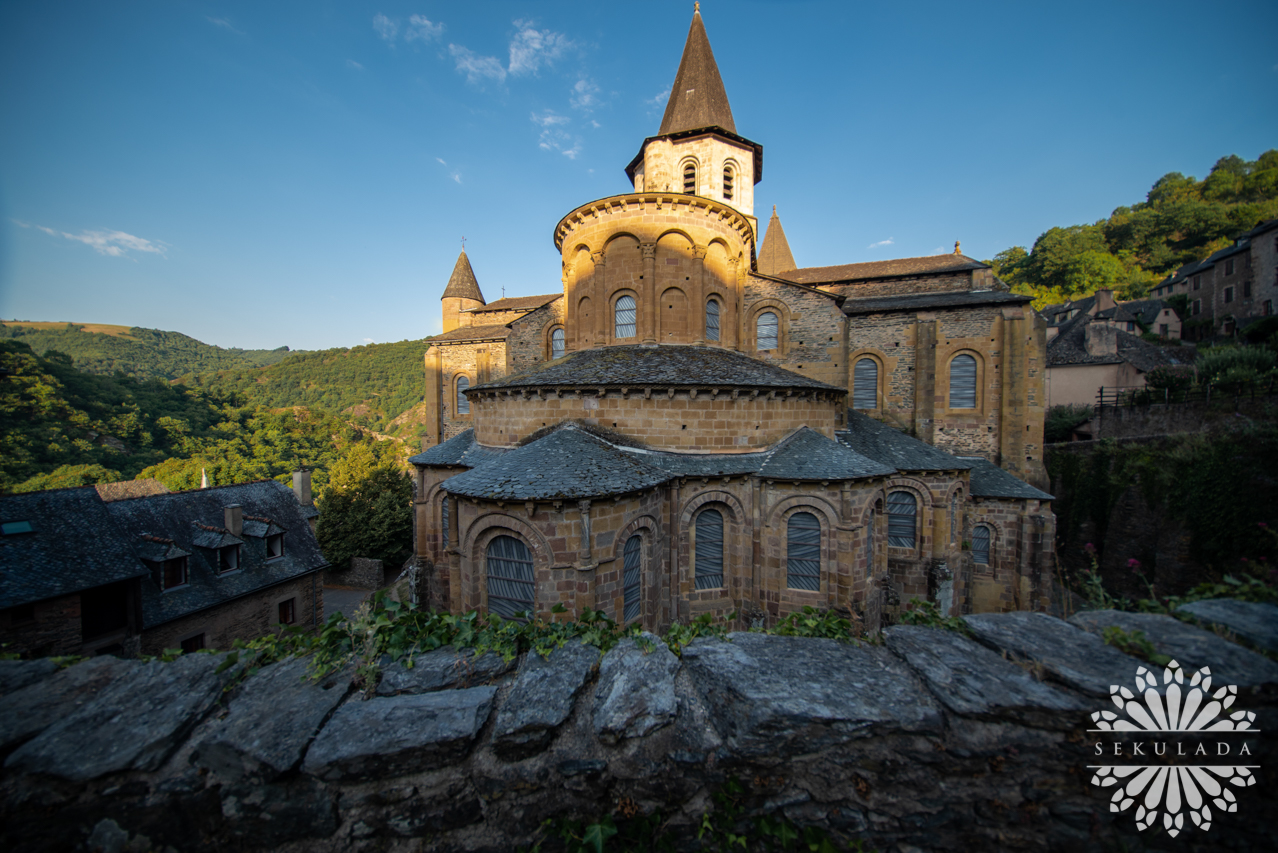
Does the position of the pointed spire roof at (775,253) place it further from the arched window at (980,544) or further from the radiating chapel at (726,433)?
the arched window at (980,544)

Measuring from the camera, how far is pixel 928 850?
8.16ft

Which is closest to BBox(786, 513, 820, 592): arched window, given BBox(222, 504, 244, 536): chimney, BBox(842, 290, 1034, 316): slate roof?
BBox(842, 290, 1034, 316): slate roof

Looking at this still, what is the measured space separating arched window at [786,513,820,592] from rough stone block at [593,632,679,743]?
25.4 feet

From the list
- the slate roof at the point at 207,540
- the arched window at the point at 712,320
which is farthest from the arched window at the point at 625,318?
the slate roof at the point at 207,540

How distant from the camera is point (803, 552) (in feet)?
32.7

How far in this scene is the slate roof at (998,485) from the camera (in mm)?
13773

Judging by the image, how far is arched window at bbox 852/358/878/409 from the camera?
1762cm

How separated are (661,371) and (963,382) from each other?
43.5ft

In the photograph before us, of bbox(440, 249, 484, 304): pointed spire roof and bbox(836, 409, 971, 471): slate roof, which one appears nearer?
bbox(836, 409, 971, 471): slate roof

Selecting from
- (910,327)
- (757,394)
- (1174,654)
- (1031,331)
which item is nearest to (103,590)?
(757,394)

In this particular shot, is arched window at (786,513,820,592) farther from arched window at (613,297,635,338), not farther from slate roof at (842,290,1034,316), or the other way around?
slate roof at (842,290,1034,316)

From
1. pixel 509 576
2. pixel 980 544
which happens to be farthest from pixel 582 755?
pixel 980 544

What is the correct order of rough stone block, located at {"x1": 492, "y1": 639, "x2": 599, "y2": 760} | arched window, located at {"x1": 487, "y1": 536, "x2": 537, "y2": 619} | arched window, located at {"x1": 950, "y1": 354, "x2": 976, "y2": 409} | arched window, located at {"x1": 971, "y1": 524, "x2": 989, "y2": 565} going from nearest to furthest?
rough stone block, located at {"x1": 492, "y1": 639, "x2": 599, "y2": 760} → arched window, located at {"x1": 487, "y1": 536, "x2": 537, "y2": 619} → arched window, located at {"x1": 971, "y1": 524, "x2": 989, "y2": 565} → arched window, located at {"x1": 950, "y1": 354, "x2": 976, "y2": 409}

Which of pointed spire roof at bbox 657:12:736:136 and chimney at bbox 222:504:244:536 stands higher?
pointed spire roof at bbox 657:12:736:136
